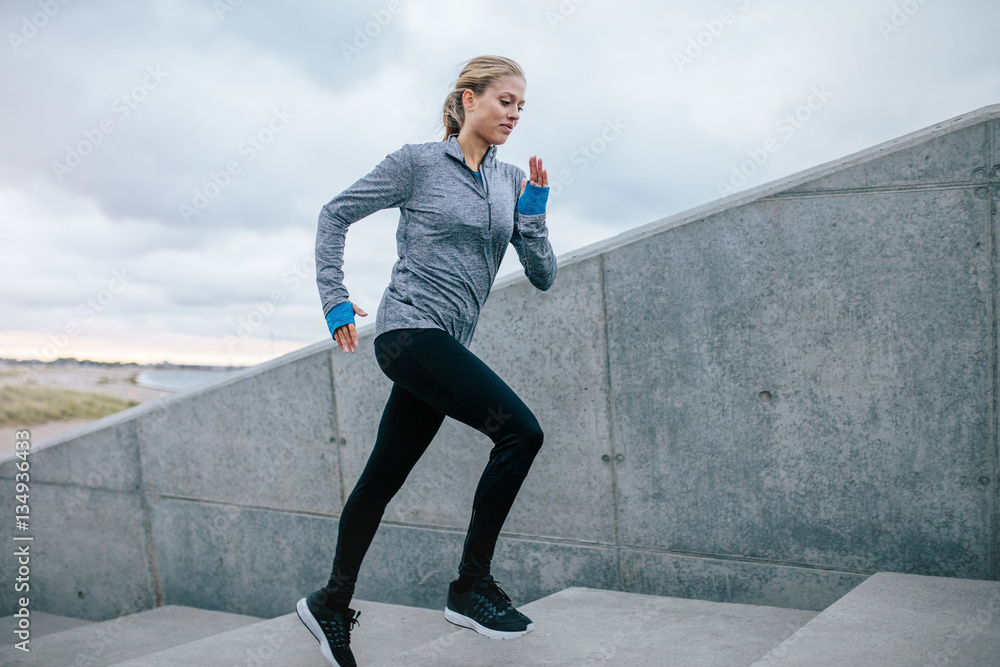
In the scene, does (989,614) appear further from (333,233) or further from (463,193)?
(333,233)

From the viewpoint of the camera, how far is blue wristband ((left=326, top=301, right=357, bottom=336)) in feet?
8.11

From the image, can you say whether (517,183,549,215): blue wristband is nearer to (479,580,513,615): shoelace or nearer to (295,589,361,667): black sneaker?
(479,580,513,615): shoelace

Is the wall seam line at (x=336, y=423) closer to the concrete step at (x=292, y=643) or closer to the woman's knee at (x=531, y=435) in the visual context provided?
the concrete step at (x=292, y=643)

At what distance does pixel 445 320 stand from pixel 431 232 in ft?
1.07

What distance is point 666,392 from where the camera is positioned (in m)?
3.39

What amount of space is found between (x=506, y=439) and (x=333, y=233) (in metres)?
0.97

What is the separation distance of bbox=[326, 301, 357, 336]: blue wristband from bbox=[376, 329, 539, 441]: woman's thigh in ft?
0.50

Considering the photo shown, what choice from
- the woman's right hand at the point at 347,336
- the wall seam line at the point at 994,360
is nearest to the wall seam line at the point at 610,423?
the woman's right hand at the point at 347,336

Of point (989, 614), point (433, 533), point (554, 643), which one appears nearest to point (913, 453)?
point (989, 614)

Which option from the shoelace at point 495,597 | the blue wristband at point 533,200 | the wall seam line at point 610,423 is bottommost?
the shoelace at point 495,597

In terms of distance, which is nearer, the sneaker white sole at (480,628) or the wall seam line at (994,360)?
the sneaker white sole at (480,628)

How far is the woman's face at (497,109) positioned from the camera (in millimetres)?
2619

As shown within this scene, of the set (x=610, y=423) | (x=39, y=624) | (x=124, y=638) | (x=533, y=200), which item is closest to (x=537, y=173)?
(x=533, y=200)

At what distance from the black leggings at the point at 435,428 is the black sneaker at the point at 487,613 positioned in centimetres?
7
